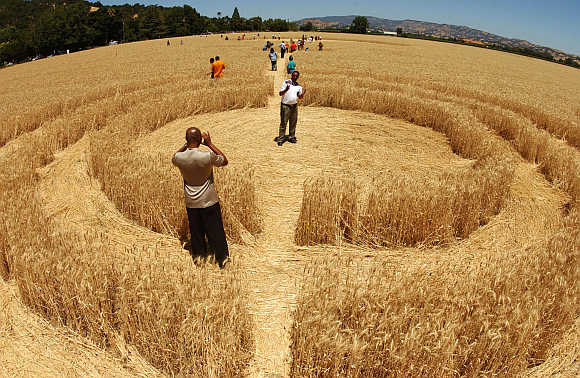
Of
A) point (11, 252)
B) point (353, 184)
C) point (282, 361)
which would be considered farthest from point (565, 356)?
point (11, 252)

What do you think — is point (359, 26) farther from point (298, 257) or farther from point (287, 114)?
point (298, 257)

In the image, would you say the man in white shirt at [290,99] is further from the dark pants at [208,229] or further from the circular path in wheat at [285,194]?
the dark pants at [208,229]

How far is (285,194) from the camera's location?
6574mm

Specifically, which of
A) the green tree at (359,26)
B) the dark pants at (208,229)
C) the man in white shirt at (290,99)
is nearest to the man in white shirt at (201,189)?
the dark pants at (208,229)

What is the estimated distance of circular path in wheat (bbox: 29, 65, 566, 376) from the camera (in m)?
4.00

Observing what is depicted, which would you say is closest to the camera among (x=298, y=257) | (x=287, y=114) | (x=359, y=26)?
(x=298, y=257)

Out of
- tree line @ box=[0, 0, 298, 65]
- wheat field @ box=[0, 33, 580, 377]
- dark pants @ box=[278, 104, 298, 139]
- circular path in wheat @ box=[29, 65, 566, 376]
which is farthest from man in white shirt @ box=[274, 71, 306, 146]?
tree line @ box=[0, 0, 298, 65]

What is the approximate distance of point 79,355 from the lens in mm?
2943

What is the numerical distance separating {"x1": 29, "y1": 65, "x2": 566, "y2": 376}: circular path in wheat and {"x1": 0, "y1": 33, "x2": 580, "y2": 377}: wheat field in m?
0.04

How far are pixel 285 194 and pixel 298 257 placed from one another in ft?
6.99

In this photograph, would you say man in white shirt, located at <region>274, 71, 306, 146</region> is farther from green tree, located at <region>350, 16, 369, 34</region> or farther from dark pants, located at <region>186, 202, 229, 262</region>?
green tree, located at <region>350, 16, 369, 34</region>

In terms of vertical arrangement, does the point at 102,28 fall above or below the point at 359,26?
below

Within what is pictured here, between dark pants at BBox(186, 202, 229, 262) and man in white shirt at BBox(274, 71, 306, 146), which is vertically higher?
man in white shirt at BBox(274, 71, 306, 146)

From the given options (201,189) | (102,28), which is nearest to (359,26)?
(102,28)
